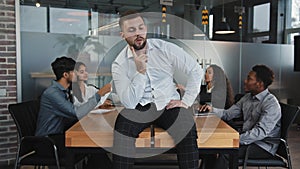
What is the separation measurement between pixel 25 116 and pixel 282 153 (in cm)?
204

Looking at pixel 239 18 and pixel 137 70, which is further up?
pixel 239 18

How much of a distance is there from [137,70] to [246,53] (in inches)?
205

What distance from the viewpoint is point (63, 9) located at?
200 inches

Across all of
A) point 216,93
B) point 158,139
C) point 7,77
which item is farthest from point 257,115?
point 7,77

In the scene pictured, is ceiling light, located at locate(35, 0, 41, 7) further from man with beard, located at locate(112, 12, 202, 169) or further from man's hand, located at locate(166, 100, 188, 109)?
man's hand, located at locate(166, 100, 188, 109)

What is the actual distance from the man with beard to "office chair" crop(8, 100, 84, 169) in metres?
0.76

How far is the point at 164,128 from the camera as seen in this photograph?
2.01 meters

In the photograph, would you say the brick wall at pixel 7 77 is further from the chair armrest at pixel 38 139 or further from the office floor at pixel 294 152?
the chair armrest at pixel 38 139

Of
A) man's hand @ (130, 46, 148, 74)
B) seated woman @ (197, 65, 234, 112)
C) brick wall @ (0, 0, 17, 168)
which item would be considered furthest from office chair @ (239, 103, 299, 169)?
brick wall @ (0, 0, 17, 168)

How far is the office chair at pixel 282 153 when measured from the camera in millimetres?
2439

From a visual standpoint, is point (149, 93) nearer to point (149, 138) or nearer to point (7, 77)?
point (149, 138)

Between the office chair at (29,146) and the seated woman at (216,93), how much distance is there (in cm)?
135

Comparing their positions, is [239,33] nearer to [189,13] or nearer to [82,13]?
Answer: [189,13]

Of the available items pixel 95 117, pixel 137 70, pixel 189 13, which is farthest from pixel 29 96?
pixel 189 13
